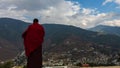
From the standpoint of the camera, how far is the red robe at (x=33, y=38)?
11.1 meters

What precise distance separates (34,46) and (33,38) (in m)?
0.29

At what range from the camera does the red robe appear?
11.1 metres

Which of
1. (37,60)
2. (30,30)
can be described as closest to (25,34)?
(30,30)

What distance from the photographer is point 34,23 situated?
37.4ft

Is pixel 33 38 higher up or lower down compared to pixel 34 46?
higher up

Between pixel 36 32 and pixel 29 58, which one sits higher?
pixel 36 32

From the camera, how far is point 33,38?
11141mm

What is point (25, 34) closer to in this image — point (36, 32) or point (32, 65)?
point (36, 32)

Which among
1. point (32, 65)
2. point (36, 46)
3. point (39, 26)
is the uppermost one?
point (39, 26)

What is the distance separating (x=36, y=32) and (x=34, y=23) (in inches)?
13.9

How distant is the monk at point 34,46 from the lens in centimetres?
1111

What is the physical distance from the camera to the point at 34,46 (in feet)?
36.5

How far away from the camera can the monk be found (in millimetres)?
11109

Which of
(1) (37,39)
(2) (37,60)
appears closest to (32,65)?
(2) (37,60)
